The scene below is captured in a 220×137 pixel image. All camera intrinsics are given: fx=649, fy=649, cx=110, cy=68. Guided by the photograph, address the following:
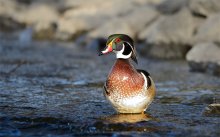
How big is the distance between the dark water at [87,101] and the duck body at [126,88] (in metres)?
0.18

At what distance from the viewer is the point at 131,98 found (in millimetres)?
7391

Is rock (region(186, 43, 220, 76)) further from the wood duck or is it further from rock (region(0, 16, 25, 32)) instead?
rock (region(0, 16, 25, 32))

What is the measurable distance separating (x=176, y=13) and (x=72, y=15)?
24.8 feet

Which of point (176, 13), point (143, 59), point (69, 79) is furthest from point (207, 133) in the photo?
point (176, 13)

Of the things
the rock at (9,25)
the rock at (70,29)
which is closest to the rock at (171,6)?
the rock at (70,29)

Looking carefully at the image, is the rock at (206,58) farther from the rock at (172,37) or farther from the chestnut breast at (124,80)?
the chestnut breast at (124,80)

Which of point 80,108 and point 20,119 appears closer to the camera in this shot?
point 20,119

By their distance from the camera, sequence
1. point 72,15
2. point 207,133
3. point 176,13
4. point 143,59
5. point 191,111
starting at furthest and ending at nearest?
point 72,15
point 176,13
point 143,59
point 191,111
point 207,133

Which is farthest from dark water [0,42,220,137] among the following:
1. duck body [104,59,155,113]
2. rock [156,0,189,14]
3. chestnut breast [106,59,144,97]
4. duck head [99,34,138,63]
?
rock [156,0,189,14]

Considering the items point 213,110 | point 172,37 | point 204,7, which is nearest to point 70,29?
point 172,37

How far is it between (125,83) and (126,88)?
6 centimetres

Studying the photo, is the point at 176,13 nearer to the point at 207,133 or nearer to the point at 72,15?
the point at 72,15

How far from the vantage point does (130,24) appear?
18812mm

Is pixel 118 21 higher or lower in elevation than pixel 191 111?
higher
